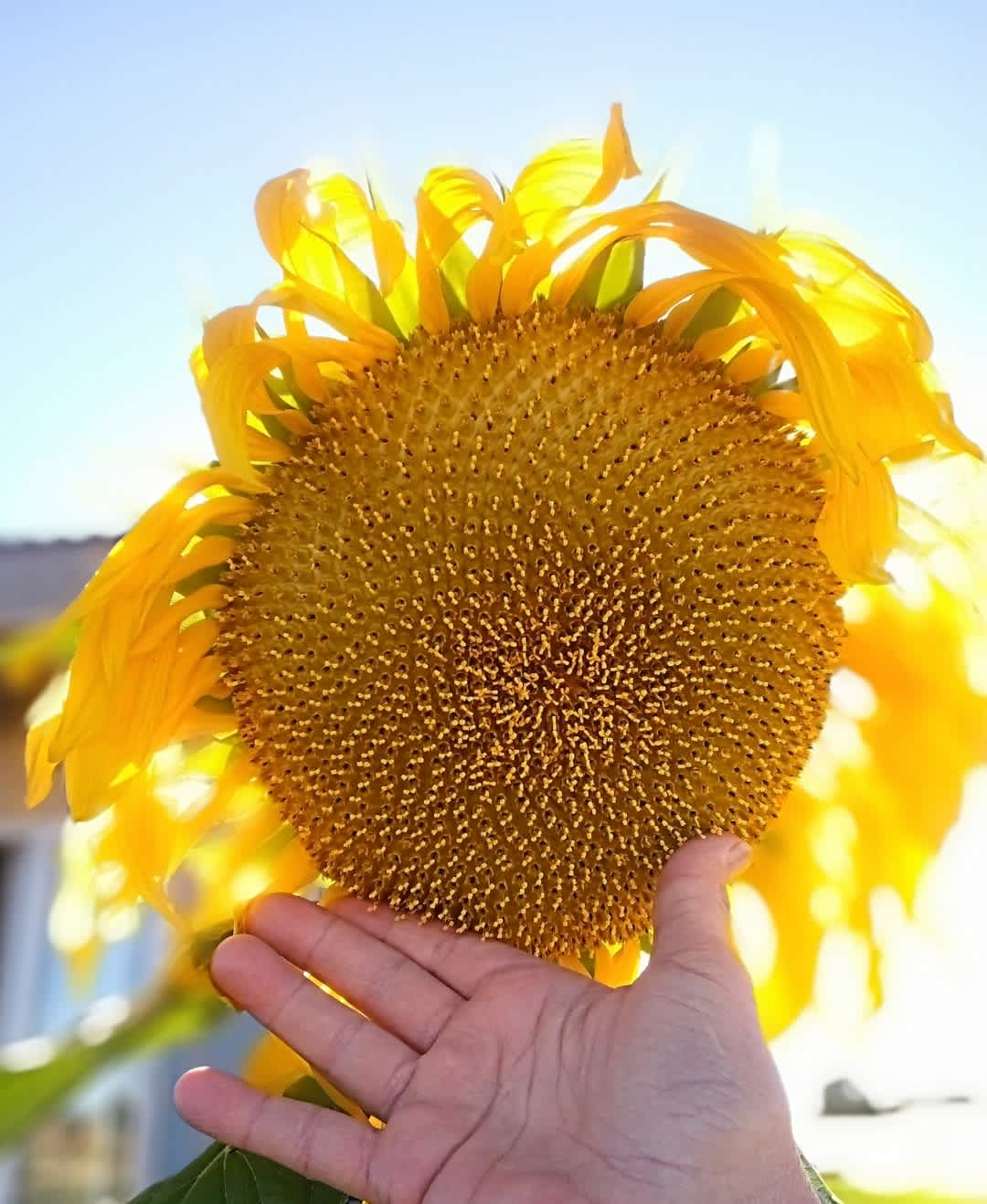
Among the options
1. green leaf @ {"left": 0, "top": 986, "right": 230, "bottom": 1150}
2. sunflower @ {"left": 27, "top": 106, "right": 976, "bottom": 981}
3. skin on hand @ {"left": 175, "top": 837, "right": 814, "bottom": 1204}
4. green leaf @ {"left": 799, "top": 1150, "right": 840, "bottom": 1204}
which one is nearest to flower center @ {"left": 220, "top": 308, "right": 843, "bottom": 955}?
sunflower @ {"left": 27, "top": 106, "right": 976, "bottom": 981}

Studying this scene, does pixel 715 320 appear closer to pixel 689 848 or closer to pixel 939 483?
pixel 939 483

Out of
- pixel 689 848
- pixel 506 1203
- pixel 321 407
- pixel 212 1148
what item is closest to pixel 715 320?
pixel 321 407

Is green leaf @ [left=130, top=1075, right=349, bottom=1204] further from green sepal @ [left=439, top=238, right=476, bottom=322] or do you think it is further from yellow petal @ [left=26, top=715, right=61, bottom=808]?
green sepal @ [left=439, top=238, right=476, bottom=322]

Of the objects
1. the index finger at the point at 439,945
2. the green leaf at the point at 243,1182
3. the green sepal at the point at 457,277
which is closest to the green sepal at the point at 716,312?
the green sepal at the point at 457,277

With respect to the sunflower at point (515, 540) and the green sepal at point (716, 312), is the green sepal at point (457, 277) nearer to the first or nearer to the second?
the sunflower at point (515, 540)

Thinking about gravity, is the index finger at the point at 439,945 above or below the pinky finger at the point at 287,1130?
above

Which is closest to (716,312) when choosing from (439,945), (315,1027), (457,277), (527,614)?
(457,277)
